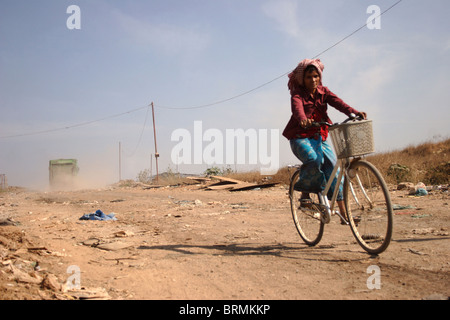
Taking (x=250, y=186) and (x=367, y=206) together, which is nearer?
(x=367, y=206)

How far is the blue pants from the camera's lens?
4152mm

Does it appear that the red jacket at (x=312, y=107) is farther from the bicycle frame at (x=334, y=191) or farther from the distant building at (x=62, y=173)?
the distant building at (x=62, y=173)

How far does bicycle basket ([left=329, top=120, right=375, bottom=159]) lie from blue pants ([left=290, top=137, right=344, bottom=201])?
25.4 inches

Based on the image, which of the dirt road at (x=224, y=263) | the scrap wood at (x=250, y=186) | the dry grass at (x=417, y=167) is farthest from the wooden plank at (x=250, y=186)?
the dirt road at (x=224, y=263)

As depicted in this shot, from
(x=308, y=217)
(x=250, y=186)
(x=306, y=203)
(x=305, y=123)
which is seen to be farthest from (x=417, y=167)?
(x=305, y=123)

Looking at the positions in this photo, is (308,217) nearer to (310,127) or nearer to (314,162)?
(314,162)

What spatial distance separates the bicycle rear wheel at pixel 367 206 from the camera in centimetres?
349

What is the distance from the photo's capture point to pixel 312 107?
4312 millimetres

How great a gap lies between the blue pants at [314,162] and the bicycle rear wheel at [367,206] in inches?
12.2

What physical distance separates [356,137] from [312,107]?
0.99 m

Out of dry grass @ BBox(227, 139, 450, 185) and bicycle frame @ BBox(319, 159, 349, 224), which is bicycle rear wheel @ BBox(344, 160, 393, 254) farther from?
dry grass @ BBox(227, 139, 450, 185)

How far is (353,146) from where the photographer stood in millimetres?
3455

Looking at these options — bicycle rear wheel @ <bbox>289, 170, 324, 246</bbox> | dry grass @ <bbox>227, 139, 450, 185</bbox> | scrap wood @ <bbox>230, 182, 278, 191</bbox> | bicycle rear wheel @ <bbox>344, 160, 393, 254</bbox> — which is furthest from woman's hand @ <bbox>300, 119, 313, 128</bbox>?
scrap wood @ <bbox>230, 182, 278, 191</bbox>
